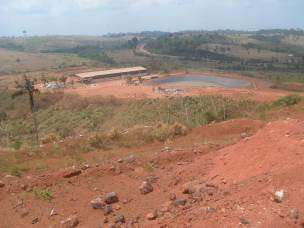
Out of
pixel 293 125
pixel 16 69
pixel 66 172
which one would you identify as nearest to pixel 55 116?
pixel 66 172

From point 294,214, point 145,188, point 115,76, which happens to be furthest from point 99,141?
point 115,76

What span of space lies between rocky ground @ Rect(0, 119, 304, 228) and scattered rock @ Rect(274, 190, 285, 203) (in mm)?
18

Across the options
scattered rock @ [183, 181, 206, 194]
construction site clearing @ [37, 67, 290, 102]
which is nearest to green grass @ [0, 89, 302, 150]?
construction site clearing @ [37, 67, 290, 102]

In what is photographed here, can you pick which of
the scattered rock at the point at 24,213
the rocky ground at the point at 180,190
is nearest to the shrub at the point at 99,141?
the rocky ground at the point at 180,190

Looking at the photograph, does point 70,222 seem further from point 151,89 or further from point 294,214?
point 151,89

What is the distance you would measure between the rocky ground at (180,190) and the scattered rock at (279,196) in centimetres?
2

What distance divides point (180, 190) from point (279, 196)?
2.90m

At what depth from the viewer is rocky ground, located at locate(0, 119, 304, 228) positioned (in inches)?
325

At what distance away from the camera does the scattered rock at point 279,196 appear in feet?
27.0

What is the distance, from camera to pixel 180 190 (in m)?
10.6

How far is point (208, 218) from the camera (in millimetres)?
8156

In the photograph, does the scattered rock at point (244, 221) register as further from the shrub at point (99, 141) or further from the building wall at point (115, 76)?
the building wall at point (115, 76)

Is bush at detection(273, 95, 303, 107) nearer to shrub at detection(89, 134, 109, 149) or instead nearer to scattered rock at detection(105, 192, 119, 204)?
shrub at detection(89, 134, 109, 149)

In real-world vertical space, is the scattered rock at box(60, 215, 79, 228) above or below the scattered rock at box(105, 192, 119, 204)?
below
